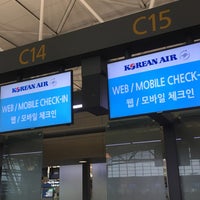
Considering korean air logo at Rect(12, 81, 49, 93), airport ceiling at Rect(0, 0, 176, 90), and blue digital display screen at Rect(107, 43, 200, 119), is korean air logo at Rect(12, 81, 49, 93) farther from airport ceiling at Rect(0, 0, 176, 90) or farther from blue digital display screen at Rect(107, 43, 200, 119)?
airport ceiling at Rect(0, 0, 176, 90)

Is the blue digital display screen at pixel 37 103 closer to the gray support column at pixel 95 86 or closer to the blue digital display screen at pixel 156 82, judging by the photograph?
the gray support column at pixel 95 86

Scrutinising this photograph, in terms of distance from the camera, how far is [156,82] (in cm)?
274

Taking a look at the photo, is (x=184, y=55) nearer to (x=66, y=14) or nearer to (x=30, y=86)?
(x=30, y=86)

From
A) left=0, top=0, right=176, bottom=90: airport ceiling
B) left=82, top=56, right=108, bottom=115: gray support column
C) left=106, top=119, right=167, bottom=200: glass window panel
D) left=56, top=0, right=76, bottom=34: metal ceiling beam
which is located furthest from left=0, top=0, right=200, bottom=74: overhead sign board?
left=56, top=0, right=76, bottom=34: metal ceiling beam

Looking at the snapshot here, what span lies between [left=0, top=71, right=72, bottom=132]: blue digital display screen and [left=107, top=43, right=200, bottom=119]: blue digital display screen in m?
0.47

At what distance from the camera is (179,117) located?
3266 millimetres

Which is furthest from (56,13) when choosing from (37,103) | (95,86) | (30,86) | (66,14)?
(95,86)

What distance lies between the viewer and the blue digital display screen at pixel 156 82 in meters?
2.60

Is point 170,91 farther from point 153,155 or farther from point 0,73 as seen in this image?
point 0,73

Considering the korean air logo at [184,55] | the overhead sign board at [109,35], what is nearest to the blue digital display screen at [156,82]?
the korean air logo at [184,55]

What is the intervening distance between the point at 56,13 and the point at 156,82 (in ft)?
17.0

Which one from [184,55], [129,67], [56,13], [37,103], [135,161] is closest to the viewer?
[184,55]

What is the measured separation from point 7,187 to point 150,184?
1875mm

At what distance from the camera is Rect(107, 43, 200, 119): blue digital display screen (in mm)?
2600
